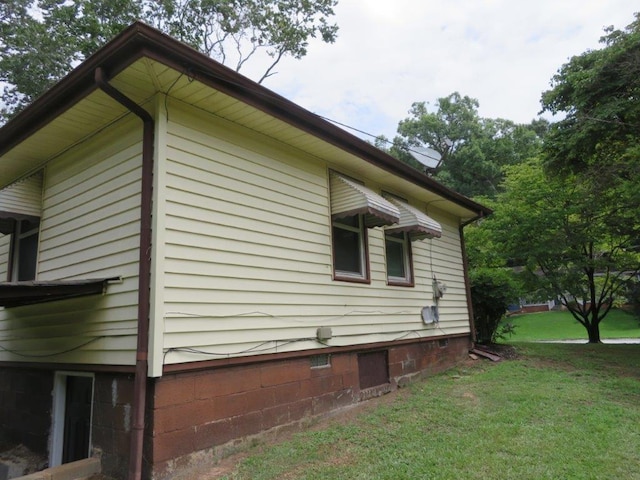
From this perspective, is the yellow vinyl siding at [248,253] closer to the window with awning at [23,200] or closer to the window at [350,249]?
the window at [350,249]

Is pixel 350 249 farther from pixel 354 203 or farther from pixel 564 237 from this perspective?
pixel 564 237

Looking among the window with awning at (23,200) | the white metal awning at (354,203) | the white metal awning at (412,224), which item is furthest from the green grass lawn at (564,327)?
the window with awning at (23,200)

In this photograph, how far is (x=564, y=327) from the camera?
24.3m

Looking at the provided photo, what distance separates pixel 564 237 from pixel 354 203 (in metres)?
9.31

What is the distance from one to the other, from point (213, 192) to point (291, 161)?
152cm

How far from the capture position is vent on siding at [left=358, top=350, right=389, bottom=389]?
6.69 metres

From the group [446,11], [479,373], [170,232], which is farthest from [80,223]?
[446,11]

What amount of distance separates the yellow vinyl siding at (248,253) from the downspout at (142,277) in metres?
0.17

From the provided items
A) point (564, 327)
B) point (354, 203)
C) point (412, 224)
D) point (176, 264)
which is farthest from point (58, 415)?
point (564, 327)

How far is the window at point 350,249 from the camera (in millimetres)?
6551

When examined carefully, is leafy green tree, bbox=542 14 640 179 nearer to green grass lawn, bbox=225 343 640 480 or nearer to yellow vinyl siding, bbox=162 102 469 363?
green grass lawn, bbox=225 343 640 480

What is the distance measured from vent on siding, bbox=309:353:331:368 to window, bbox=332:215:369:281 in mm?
1128

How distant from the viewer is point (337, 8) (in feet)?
56.7

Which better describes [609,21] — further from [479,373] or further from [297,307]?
[297,307]
